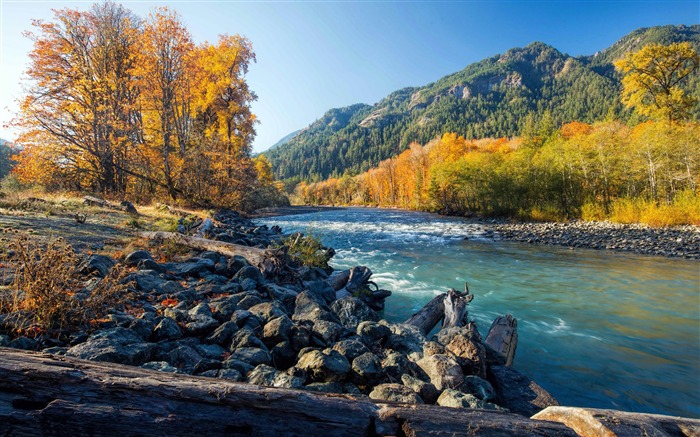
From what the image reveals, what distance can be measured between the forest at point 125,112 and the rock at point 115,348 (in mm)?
18715

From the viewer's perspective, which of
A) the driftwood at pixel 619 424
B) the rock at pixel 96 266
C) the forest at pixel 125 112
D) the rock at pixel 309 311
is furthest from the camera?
the forest at pixel 125 112

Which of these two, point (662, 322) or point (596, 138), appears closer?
point (662, 322)

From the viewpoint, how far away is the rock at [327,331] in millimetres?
3820

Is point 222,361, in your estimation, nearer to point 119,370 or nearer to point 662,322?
point 119,370

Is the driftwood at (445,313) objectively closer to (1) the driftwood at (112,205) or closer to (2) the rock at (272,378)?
(2) the rock at (272,378)

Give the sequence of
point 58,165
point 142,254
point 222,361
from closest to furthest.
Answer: point 222,361
point 142,254
point 58,165

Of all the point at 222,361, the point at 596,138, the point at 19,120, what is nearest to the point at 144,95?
the point at 19,120

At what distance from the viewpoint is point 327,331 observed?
3.89 metres

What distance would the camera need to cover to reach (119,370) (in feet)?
5.49

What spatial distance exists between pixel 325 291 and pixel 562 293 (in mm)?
7231

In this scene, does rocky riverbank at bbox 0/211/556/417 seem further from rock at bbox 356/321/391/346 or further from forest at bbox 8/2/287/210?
forest at bbox 8/2/287/210

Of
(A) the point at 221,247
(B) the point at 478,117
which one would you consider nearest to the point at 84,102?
(A) the point at 221,247

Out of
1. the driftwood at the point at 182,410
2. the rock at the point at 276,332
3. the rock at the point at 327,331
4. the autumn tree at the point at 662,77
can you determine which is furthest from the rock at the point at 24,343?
the autumn tree at the point at 662,77

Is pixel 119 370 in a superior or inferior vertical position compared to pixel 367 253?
superior
